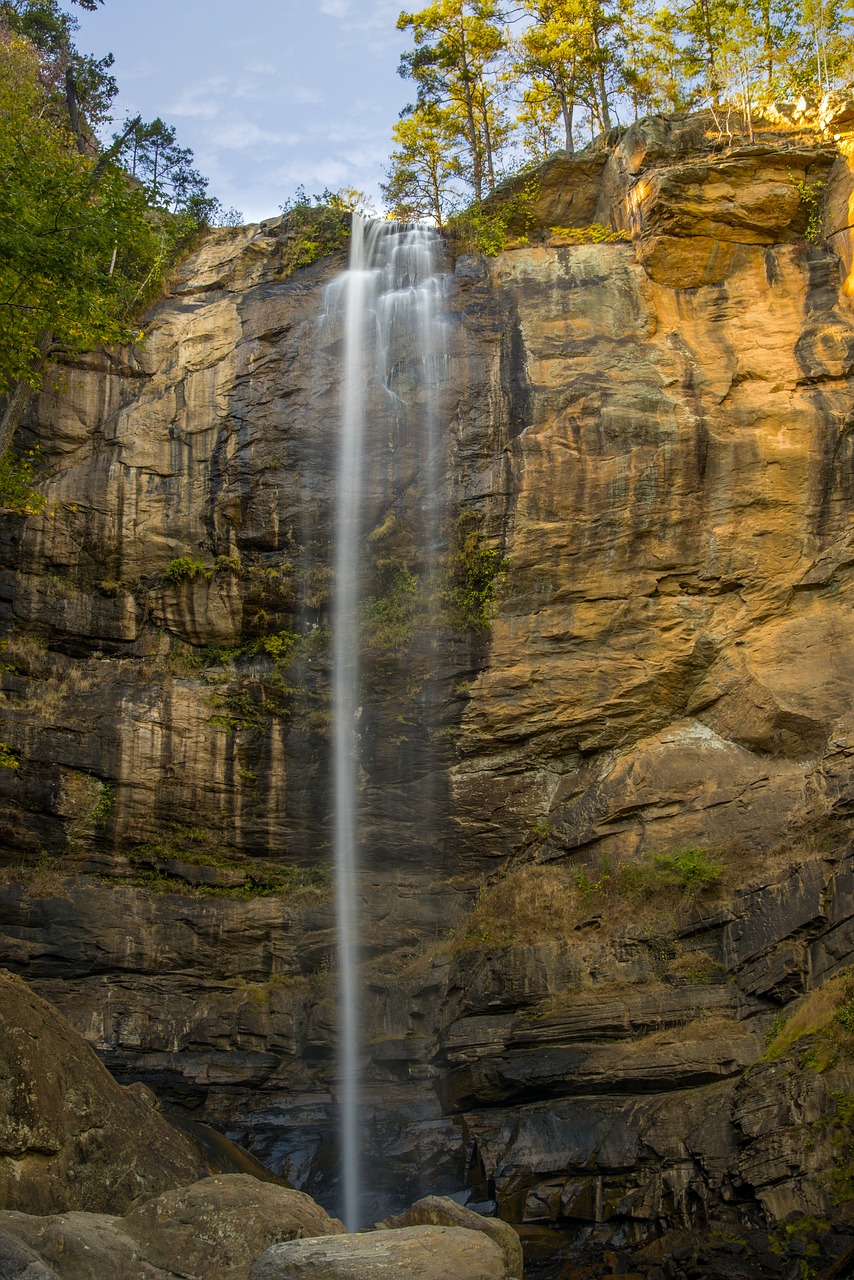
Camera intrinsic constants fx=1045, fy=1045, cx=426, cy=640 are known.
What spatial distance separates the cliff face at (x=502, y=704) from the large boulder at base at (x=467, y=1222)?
2965 millimetres

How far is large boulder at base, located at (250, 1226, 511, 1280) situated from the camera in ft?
24.2

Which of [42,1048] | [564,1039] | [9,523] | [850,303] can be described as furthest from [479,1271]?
[850,303]

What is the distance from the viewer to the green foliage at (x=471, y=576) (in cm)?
1816

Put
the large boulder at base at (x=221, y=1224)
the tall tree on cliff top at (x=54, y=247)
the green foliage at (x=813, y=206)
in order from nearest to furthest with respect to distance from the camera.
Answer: the large boulder at base at (x=221, y=1224), the tall tree on cliff top at (x=54, y=247), the green foliage at (x=813, y=206)

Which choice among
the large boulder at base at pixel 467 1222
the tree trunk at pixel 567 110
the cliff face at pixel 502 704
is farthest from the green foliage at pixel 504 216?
the large boulder at base at pixel 467 1222

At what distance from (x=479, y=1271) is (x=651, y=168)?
19727mm

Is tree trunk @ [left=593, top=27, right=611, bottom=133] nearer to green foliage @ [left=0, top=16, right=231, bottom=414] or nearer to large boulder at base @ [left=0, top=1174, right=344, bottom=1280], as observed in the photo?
green foliage @ [left=0, top=16, right=231, bottom=414]

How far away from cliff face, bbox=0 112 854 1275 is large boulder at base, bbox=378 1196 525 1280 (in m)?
2.96

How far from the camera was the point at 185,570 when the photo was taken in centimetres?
1909

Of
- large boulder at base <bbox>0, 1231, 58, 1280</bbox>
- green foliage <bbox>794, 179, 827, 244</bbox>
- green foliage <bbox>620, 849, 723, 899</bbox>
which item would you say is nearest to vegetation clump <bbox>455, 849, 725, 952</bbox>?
green foliage <bbox>620, 849, 723, 899</bbox>

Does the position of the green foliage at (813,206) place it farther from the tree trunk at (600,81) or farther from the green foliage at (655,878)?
the green foliage at (655,878)

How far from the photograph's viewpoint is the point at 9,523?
18797 mm

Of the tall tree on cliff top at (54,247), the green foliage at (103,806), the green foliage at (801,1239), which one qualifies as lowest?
the green foliage at (801,1239)

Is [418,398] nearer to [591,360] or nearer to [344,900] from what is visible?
[591,360]
